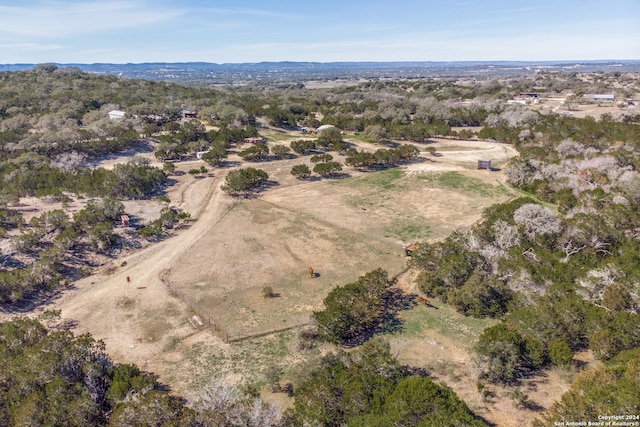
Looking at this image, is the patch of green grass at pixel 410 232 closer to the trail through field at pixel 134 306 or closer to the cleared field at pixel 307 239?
the cleared field at pixel 307 239

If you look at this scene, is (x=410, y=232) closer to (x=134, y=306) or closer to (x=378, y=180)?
(x=378, y=180)

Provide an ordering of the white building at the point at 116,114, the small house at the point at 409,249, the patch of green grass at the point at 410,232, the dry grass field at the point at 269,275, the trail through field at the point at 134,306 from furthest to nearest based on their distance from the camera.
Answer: the white building at the point at 116,114
the patch of green grass at the point at 410,232
the small house at the point at 409,249
the trail through field at the point at 134,306
the dry grass field at the point at 269,275

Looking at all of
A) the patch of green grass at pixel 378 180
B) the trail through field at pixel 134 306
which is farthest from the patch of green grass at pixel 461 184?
the trail through field at pixel 134 306

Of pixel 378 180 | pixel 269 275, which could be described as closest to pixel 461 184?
pixel 378 180

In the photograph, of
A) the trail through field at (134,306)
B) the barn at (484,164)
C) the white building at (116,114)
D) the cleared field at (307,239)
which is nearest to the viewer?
the trail through field at (134,306)

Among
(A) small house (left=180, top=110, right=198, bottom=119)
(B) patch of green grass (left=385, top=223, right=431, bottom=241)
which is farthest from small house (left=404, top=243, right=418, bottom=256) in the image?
(A) small house (left=180, top=110, right=198, bottom=119)

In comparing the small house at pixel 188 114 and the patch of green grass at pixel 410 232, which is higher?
the small house at pixel 188 114
